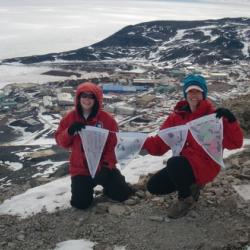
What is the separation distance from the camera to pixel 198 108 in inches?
164

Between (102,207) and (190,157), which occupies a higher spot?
(190,157)

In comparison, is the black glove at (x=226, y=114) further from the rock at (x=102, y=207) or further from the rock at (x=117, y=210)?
the rock at (x=102, y=207)

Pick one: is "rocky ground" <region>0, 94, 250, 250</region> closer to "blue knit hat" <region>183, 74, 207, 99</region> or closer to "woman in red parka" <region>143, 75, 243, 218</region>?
"woman in red parka" <region>143, 75, 243, 218</region>

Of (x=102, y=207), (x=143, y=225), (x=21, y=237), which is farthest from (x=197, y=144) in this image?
(x=21, y=237)

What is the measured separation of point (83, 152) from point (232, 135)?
1393mm

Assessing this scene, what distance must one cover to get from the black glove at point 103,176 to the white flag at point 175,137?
666 mm

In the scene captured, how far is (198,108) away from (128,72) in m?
39.8

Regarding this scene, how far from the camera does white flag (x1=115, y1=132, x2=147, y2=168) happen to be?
4.45 m

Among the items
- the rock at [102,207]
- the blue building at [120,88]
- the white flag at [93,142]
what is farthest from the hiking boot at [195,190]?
the blue building at [120,88]

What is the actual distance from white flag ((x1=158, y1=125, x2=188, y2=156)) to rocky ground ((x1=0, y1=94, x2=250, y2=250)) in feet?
1.82

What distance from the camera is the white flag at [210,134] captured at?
4.09 meters

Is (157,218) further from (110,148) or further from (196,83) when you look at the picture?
(196,83)

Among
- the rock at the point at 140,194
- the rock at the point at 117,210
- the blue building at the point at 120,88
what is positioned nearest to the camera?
the rock at the point at 117,210

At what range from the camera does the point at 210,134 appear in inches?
162
